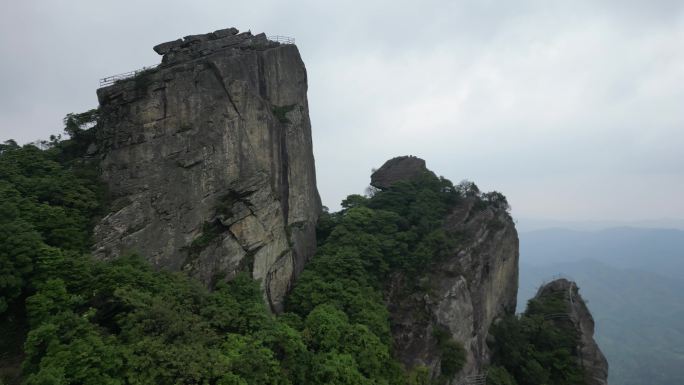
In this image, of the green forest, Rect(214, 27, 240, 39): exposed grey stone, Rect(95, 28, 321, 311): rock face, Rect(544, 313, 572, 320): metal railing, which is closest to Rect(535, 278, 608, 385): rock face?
Rect(544, 313, 572, 320): metal railing

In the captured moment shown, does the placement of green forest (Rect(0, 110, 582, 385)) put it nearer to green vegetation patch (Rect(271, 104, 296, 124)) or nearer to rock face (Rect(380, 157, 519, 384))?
rock face (Rect(380, 157, 519, 384))

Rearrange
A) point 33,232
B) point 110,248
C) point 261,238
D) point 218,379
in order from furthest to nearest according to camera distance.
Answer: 1. point 261,238
2. point 110,248
3. point 33,232
4. point 218,379

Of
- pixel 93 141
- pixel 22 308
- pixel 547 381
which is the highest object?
pixel 93 141

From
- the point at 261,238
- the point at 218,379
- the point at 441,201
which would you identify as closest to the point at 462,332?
the point at 441,201

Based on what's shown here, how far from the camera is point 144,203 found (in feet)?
73.8

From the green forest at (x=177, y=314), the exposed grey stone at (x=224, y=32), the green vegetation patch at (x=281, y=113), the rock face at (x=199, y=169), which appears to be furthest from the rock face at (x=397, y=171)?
the exposed grey stone at (x=224, y=32)

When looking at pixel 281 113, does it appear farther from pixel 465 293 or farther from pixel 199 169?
pixel 465 293

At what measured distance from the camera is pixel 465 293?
2805cm

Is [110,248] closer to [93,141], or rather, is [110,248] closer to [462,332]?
[93,141]

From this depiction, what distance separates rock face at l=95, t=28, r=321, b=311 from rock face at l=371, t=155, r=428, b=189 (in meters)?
15.6

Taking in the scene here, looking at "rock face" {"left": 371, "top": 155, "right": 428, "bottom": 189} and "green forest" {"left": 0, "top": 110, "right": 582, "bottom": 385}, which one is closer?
"green forest" {"left": 0, "top": 110, "right": 582, "bottom": 385}

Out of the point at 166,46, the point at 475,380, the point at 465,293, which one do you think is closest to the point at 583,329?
the point at 465,293

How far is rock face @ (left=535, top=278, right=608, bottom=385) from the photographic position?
27578mm

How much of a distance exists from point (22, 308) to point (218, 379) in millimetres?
9333
